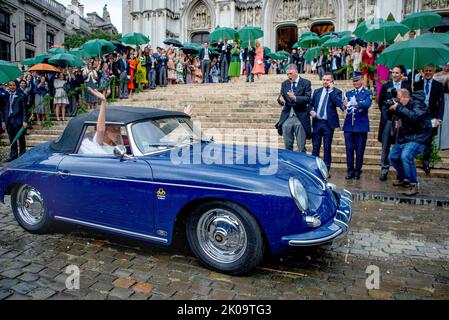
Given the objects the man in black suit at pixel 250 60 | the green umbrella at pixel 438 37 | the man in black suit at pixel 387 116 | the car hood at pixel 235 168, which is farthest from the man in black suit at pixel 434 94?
the man in black suit at pixel 250 60

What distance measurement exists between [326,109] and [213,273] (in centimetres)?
476

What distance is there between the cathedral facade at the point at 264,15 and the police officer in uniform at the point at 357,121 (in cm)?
2122

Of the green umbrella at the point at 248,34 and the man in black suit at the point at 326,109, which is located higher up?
the green umbrella at the point at 248,34

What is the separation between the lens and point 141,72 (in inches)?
609

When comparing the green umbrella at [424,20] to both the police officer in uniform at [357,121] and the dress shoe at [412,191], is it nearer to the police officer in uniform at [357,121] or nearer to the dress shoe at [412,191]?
the police officer in uniform at [357,121]

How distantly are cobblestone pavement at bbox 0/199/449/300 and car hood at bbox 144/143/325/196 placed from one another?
85cm

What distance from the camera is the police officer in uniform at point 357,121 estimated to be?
6.91 metres

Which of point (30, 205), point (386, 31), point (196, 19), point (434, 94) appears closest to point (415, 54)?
point (434, 94)

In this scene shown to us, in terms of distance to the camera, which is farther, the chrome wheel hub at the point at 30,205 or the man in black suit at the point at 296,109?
the man in black suit at the point at 296,109

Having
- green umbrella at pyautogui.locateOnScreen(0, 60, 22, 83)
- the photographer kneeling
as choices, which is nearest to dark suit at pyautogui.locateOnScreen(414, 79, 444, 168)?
the photographer kneeling

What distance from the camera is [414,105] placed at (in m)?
5.95

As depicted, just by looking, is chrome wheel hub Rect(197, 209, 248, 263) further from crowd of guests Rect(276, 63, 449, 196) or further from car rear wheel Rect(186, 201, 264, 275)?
crowd of guests Rect(276, 63, 449, 196)
